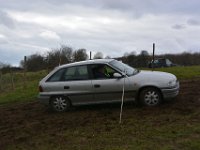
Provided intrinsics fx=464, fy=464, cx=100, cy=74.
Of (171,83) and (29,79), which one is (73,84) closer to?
(171,83)

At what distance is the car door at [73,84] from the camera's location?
45.6 ft

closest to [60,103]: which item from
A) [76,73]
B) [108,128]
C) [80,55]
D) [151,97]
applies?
[76,73]

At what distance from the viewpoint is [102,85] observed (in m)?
13.7

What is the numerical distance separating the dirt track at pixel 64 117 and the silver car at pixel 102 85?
33cm

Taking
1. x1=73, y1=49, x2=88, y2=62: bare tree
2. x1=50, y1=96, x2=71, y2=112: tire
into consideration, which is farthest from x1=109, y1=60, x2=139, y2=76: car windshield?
x1=73, y1=49, x2=88, y2=62: bare tree

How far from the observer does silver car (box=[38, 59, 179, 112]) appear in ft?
43.5

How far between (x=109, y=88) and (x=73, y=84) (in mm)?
1169

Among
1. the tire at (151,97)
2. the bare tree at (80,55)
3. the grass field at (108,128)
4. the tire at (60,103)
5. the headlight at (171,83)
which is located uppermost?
the bare tree at (80,55)

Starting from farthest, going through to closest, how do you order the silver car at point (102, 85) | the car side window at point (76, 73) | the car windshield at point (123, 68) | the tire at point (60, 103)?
the tire at point (60, 103) < the car side window at point (76, 73) < the car windshield at point (123, 68) < the silver car at point (102, 85)

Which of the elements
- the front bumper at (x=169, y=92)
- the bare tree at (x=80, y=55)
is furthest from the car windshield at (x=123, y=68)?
the bare tree at (x=80, y=55)

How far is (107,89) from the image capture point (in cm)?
1362

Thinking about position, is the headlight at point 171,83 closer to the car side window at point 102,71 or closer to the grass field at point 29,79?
the car side window at point 102,71

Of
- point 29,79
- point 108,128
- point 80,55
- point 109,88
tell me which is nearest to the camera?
point 108,128

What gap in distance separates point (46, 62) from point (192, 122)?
24904mm
